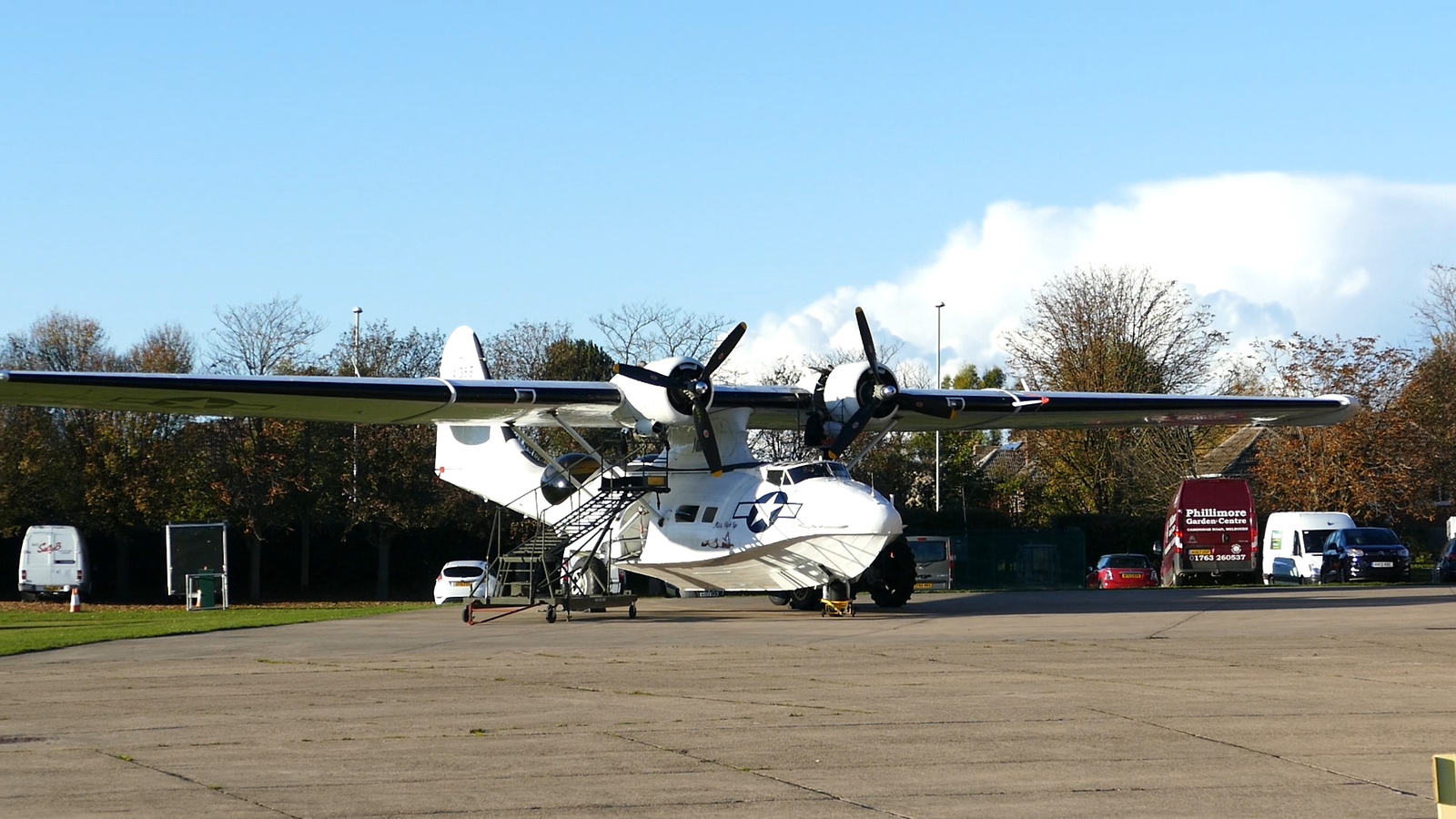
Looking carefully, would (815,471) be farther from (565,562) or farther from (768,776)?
(768,776)

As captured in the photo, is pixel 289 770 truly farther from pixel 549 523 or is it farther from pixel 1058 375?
pixel 1058 375

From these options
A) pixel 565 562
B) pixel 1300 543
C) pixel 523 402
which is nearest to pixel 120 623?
pixel 565 562

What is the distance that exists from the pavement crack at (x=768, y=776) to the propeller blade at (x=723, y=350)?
1425cm

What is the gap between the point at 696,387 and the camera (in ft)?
79.6

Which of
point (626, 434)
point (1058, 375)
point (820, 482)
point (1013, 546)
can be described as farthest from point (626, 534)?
point (1058, 375)

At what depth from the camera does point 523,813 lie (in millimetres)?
7797

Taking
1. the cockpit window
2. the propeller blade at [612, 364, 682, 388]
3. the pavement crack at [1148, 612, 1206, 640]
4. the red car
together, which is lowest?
the red car

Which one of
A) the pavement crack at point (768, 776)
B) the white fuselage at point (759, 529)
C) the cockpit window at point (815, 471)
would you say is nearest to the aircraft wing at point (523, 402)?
the white fuselage at point (759, 529)

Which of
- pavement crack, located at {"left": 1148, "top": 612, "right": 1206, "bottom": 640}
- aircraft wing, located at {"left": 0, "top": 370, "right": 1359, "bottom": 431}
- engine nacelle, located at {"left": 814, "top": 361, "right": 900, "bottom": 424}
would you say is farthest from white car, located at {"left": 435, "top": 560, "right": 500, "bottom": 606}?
pavement crack, located at {"left": 1148, "top": 612, "right": 1206, "bottom": 640}

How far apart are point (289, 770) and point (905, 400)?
19137 millimetres

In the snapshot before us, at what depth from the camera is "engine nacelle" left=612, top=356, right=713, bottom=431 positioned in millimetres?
24375

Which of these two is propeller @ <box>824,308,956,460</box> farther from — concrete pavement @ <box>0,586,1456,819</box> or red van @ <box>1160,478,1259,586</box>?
red van @ <box>1160,478,1259,586</box>

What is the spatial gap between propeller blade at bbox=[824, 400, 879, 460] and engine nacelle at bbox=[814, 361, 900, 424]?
209mm

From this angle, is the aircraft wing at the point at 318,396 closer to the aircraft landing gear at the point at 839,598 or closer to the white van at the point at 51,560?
the aircraft landing gear at the point at 839,598
